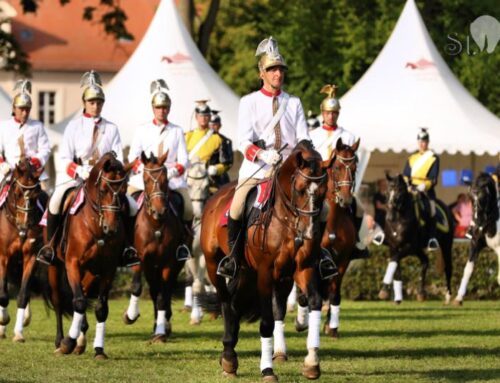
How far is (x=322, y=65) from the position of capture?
46031mm

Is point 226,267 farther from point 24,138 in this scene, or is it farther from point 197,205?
point 197,205

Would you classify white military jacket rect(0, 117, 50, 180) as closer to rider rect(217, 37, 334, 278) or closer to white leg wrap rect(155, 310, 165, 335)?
white leg wrap rect(155, 310, 165, 335)

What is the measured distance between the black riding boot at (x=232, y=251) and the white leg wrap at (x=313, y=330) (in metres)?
0.92

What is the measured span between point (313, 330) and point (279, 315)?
1372 mm

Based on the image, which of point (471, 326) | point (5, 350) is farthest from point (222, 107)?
point (5, 350)

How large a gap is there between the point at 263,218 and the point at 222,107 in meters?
18.3

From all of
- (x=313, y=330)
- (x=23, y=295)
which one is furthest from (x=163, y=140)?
(x=313, y=330)

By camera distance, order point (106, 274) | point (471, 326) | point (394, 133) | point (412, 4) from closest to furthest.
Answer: point (106, 274) → point (471, 326) → point (394, 133) → point (412, 4)

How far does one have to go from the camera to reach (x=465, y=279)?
25672 millimetres

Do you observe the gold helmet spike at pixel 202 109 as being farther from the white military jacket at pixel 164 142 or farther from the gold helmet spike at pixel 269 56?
the gold helmet spike at pixel 269 56

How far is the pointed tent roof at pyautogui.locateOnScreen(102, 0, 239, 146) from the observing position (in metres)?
31.3

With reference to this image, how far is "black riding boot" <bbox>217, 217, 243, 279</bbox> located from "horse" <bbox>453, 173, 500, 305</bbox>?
12.2 metres

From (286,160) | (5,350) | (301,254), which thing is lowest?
(5,350)

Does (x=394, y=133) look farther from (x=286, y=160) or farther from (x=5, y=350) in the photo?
(x=286, y=160)
